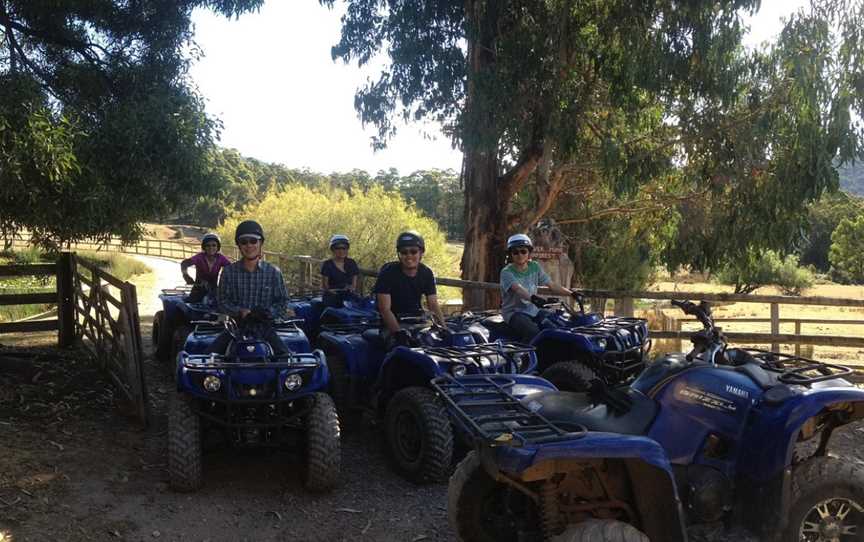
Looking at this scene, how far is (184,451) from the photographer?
4.99 metres

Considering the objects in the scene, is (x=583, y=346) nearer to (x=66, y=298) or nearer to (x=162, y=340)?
(x=162, y=340)

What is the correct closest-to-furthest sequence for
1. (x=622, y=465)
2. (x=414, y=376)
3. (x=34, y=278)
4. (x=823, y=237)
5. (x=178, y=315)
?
(x=622, y=465), (x=414, y=376), (x=178, y=315), (x=34, y=278), (x=823, y=237)

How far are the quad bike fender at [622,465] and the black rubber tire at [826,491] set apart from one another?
0.68m

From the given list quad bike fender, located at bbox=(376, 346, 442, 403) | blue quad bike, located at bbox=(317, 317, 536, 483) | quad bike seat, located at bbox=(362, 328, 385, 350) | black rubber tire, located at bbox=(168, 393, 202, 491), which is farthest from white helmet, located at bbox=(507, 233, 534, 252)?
black rubber tire, located at bbox=(168, 393, 202, 491)

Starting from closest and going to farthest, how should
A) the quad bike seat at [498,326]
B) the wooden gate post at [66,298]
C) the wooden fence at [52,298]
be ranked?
the quad bike seat at [498,326] < the wooden fence at [52,298] < the wooden gate post at [66,298]

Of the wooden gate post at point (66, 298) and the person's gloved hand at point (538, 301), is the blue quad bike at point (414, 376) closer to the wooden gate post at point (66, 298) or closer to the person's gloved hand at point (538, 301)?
the person's gloved hand at point (538, 301)

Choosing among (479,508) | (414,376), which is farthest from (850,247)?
(479,508)

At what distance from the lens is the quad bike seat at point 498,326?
282 inches

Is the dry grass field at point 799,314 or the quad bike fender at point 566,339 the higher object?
the quad bike fender at point 566,339

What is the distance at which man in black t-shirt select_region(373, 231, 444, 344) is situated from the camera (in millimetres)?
6477

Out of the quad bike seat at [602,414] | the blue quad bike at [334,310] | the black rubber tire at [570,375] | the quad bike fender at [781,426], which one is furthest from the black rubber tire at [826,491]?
the blue quad bike at [334,310]

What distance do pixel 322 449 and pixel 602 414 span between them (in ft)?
7.09

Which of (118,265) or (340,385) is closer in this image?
(340,385)

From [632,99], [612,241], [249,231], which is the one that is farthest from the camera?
[612,241]
